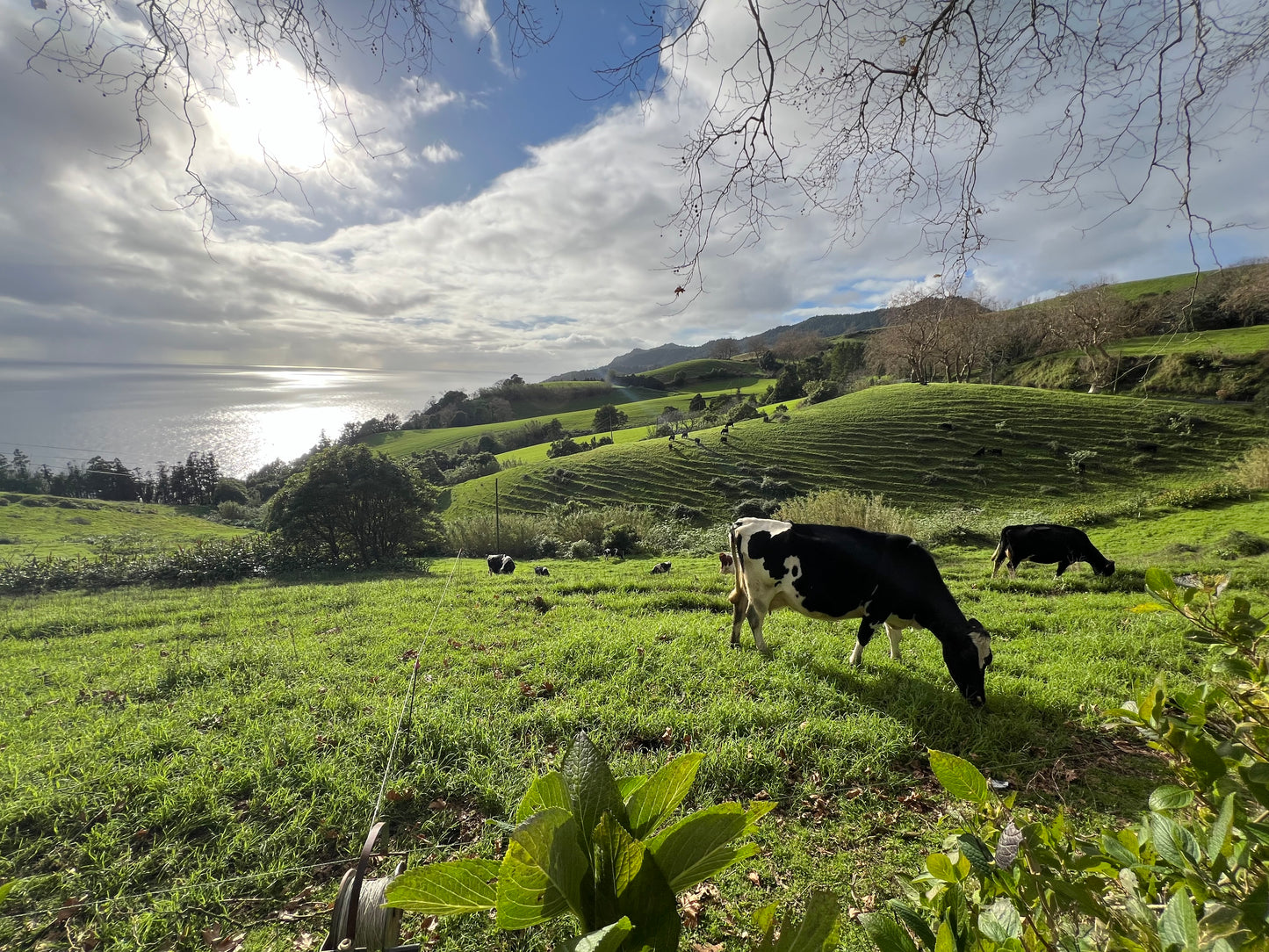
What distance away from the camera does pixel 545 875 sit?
0.74 metres

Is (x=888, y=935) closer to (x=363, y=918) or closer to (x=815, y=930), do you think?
Answer: (x=815, y=930)

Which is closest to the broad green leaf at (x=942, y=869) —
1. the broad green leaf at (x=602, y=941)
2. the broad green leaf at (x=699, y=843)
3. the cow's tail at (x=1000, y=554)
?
the broad green leaf at (x=699, y=843)

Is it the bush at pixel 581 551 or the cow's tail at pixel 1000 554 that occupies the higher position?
the cow's tail at pixel 1000 554

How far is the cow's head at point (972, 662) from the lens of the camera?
195 inches

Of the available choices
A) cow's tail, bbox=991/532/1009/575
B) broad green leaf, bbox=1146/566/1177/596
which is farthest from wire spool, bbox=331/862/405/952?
cow's tail, bbox=991/532/1009/575

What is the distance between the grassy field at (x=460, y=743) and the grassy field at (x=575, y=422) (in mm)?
56383

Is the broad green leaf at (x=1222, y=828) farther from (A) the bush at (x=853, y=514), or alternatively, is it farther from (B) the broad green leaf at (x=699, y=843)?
(A) the bush at (x=853, y=514)

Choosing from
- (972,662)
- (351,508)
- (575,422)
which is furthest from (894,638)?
(575,422)

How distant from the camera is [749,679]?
550cm

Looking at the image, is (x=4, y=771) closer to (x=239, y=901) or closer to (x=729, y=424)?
(x=239, y=901)

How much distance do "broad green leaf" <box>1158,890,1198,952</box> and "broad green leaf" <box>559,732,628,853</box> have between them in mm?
749

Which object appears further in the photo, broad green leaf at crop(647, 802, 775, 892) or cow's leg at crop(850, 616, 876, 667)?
cow's leg at crop(850, 616, 876, 667)

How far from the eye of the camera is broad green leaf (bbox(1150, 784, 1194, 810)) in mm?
1107

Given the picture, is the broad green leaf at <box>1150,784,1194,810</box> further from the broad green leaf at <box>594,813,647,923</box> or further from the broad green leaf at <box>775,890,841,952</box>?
the broad green leaf at <box>594,813,647,923</box>
